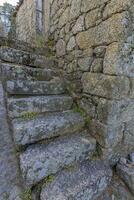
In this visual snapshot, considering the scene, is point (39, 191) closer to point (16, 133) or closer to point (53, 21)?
point (16, 133)

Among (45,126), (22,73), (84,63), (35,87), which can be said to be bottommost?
(45,126)

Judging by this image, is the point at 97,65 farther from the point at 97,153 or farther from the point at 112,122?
the point at 97,153

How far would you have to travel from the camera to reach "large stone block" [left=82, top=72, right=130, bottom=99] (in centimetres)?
159

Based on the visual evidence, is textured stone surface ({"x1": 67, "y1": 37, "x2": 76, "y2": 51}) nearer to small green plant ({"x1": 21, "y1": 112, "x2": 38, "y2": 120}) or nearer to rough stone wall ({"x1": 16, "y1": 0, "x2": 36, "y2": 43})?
small green plant ({"x1": 21, "y1": 112, "x2": 38, "y2": 120})

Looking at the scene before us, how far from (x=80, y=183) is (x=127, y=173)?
50cm

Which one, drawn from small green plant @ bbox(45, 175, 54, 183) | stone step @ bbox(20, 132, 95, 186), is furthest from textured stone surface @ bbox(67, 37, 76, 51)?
small green plant @ bbox(45, 175, 54, 183)

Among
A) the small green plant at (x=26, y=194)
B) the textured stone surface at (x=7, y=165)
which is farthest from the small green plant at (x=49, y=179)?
the textured stone surface at (x=7, y=165)

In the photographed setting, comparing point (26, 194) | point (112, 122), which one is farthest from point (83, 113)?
point (26, 194)

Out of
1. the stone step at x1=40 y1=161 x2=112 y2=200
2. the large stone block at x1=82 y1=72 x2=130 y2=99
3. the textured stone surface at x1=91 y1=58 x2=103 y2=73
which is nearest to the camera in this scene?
the stone step at x1=40 y1=161 x2=112 y2=200

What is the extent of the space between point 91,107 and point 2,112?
1099mm

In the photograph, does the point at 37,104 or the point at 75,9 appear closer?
the point at 37,104

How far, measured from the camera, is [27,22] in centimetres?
524

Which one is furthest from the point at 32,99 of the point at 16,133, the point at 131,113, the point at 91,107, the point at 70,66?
the point at 131,113

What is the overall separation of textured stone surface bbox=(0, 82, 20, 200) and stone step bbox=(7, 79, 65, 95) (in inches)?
17.5
